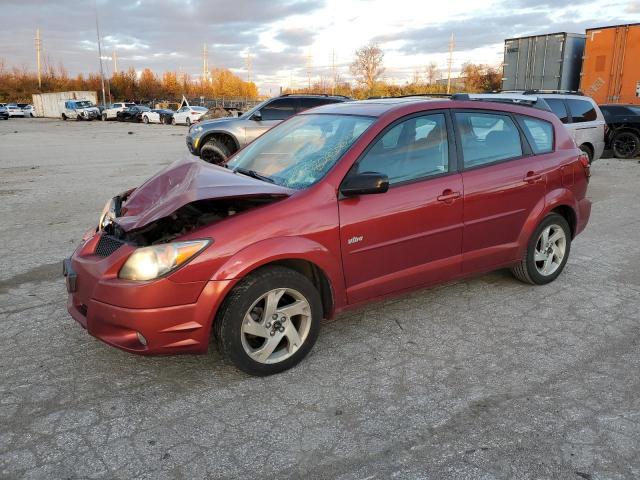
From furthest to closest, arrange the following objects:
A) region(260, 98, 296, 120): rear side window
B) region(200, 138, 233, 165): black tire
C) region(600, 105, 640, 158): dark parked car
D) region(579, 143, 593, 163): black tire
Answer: region(600, 105, 640, 158): dark parked car → region(260, 98, 296, 120): rear side window → region(200, 138, 233, 165): black tire → region(579, 143, 593, 163): black tire

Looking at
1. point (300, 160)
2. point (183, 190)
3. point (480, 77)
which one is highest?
point (480, 77)

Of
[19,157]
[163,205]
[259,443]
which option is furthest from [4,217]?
[19,157]

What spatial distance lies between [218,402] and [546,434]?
1.76 meters

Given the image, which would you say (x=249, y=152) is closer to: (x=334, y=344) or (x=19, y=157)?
(x=334, y=344)

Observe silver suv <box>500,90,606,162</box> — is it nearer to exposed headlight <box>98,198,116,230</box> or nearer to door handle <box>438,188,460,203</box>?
door handle <box>438,188,460,203</box>

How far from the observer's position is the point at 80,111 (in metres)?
48.6

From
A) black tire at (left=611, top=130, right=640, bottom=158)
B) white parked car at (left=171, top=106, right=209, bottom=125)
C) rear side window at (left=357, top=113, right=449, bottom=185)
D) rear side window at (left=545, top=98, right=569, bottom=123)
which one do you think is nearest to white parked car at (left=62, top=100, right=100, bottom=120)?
white parked car at (left=171, top=106, right=209, bottom=125)

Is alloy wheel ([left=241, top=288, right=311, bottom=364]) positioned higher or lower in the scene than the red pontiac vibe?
lower

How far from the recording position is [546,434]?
2.65 meters

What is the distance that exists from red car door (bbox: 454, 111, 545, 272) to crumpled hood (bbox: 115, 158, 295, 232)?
4.93 feet

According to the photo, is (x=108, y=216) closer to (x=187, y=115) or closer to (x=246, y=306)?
(x=246, y=306)

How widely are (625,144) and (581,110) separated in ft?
14.9

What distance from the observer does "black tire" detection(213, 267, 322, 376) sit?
2.96 m

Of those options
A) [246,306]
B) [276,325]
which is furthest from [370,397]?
[246,306]
